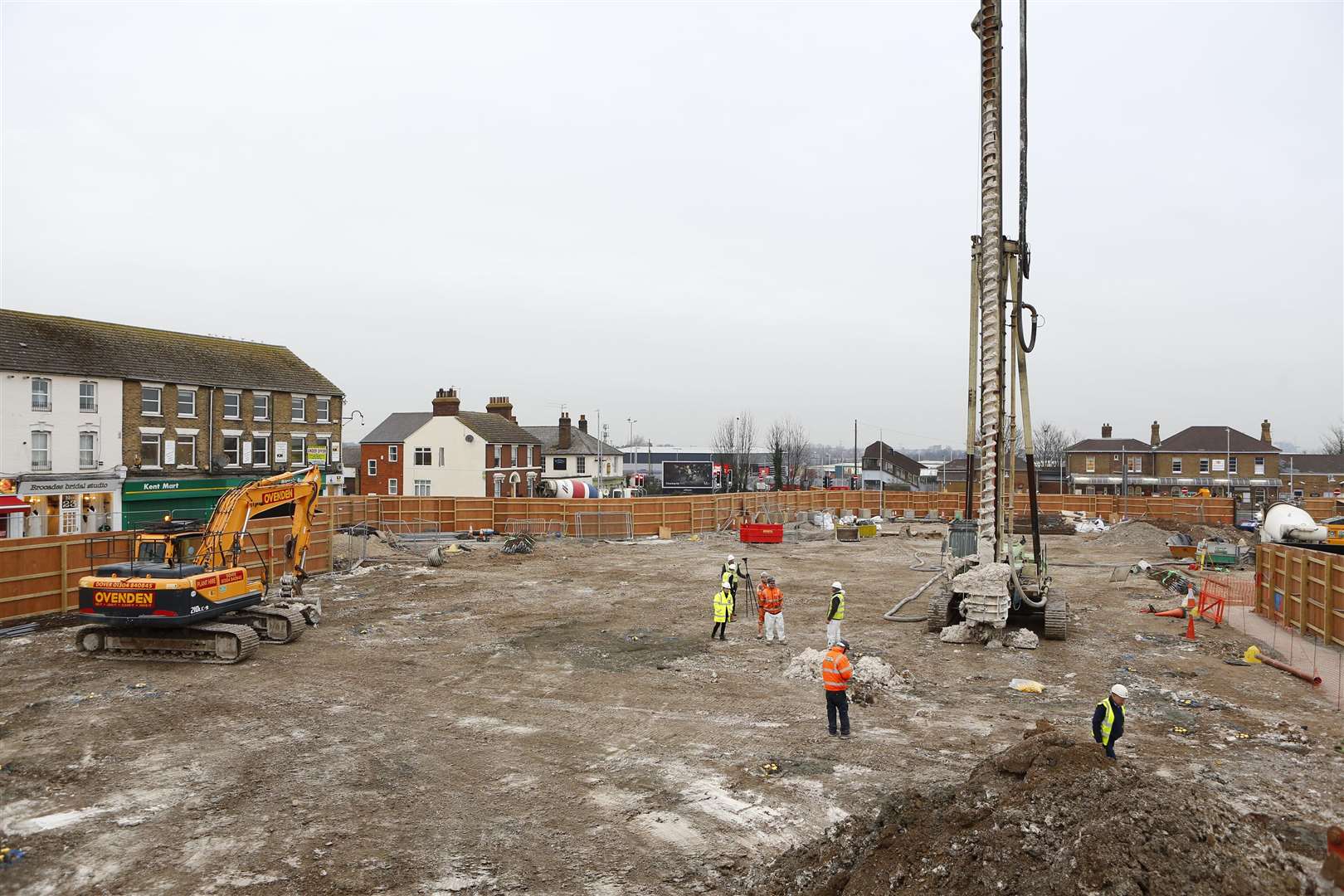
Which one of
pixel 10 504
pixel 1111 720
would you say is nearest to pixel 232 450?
pixel 10 504

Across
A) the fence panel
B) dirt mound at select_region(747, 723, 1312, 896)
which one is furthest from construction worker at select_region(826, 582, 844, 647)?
the fence panel

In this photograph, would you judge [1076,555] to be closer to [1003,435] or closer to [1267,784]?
[1003,435]

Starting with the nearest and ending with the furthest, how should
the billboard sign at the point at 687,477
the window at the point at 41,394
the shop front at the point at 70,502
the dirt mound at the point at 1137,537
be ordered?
1. the shop front at the point at 70,502
2. the window at the point at 41,394
3. the dirt mound at the point at 1137,537
4. the billboard sign at the point at 687,477

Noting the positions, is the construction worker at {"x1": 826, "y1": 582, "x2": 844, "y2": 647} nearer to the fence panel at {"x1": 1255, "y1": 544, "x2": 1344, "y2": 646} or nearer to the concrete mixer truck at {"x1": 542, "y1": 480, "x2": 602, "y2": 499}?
the fence panel at {"x1": 1255, "y1": 544, "x2": 1344, "y2": 646}

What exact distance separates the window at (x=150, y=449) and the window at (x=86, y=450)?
79.5 inches

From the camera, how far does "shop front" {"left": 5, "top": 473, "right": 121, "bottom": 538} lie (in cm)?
3148

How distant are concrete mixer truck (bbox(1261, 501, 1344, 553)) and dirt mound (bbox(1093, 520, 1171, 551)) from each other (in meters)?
13.8

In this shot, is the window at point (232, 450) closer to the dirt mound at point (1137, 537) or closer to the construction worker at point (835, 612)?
the construction worker at point (835, 612)

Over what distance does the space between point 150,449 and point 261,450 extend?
575 cm

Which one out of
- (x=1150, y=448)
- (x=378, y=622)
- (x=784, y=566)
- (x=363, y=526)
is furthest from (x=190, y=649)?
(x=1150, y=448)

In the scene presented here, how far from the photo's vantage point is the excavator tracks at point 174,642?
14.7 meters

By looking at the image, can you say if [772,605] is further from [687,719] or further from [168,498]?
[168,498]

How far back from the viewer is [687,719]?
1172cm

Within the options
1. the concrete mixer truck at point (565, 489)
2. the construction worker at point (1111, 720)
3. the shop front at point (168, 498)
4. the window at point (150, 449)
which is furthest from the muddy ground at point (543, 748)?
the concrete mixer truck at point (565, 489)
